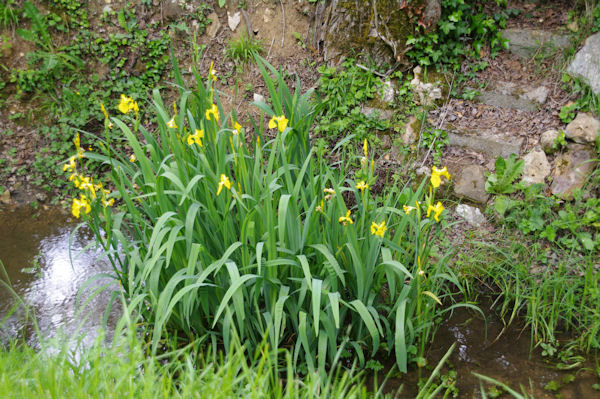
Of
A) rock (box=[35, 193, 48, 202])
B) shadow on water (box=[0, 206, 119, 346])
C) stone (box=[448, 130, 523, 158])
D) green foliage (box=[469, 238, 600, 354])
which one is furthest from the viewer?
rock (box=[35, 193, 48, 202])

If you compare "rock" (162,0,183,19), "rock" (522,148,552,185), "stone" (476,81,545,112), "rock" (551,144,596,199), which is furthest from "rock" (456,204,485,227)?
"rock" (162,0,183,19)

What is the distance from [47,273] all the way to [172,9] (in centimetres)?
253

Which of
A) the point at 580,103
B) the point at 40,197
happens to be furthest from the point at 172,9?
the point at 580,103

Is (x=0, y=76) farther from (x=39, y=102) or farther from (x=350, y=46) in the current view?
(x=350, y=46)

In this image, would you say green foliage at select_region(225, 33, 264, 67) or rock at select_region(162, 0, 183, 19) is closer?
green foliage at select_region(225, 33, 264, 67)

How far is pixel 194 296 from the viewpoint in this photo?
2.16 meters

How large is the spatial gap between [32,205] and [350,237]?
9.42 ft

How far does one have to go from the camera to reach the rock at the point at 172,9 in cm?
432

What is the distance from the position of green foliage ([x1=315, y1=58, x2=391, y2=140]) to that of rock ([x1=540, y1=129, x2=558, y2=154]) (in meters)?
1.08

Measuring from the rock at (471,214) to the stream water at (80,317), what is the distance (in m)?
0.70

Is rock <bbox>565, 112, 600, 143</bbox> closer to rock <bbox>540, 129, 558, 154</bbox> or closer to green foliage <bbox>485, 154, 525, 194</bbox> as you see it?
rock <bbox>540, 129, 558, 154</bbox>

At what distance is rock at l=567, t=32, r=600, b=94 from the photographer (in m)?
3.41

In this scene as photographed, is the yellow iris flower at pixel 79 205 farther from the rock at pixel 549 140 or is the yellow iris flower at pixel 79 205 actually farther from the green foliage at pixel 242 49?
the rock at pixel 549 140

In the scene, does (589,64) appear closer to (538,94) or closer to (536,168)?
(538,94)
